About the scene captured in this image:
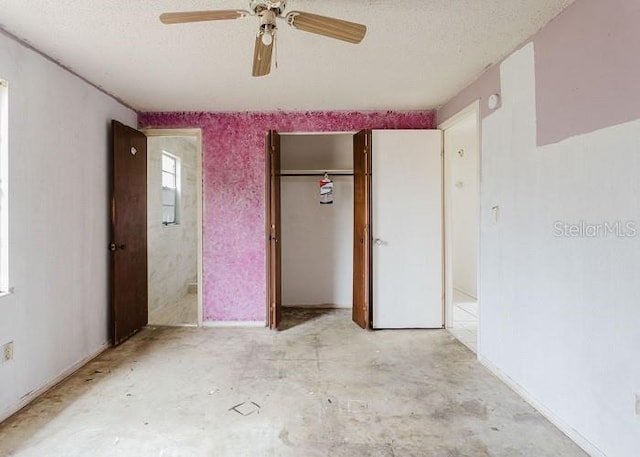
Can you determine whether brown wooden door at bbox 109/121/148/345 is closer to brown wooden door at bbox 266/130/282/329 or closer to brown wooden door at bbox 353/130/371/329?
brown wooden door at bbox 266/130/282/329

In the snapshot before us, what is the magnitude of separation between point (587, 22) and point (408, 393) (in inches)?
95.5

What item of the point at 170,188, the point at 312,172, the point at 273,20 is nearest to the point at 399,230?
the point at 312,172

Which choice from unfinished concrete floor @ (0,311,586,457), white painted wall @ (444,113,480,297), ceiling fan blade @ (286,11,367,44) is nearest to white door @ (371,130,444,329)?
unfinished concrete floor @ (0,311,586,457)

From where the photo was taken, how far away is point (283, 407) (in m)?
2.21

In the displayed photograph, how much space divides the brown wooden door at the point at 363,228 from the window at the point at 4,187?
2.87m

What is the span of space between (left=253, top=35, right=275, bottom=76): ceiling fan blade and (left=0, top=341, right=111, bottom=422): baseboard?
2.53 meters

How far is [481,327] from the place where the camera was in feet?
9.52

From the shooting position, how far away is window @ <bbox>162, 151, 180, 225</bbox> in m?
4.93

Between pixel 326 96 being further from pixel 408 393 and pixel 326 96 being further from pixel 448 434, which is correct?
pixel 448 434

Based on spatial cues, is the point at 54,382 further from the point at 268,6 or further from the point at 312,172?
the point at 312,172

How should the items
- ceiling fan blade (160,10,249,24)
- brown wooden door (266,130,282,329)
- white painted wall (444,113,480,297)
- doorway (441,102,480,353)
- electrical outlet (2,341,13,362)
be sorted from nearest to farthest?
ceiling fan blade (160,10,249,24)
electrical outlet (2,341,13,362)
brown wooden door (266,130,282,329)
doorway (441,102,480,353)
white painted wall (444,113,480,297)

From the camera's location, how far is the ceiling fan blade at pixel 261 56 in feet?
5.60

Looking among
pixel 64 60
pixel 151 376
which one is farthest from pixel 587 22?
pixel 151 376

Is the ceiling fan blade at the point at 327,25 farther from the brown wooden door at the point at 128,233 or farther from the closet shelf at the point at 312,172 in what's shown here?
the closet shelf at the point at 312,172
